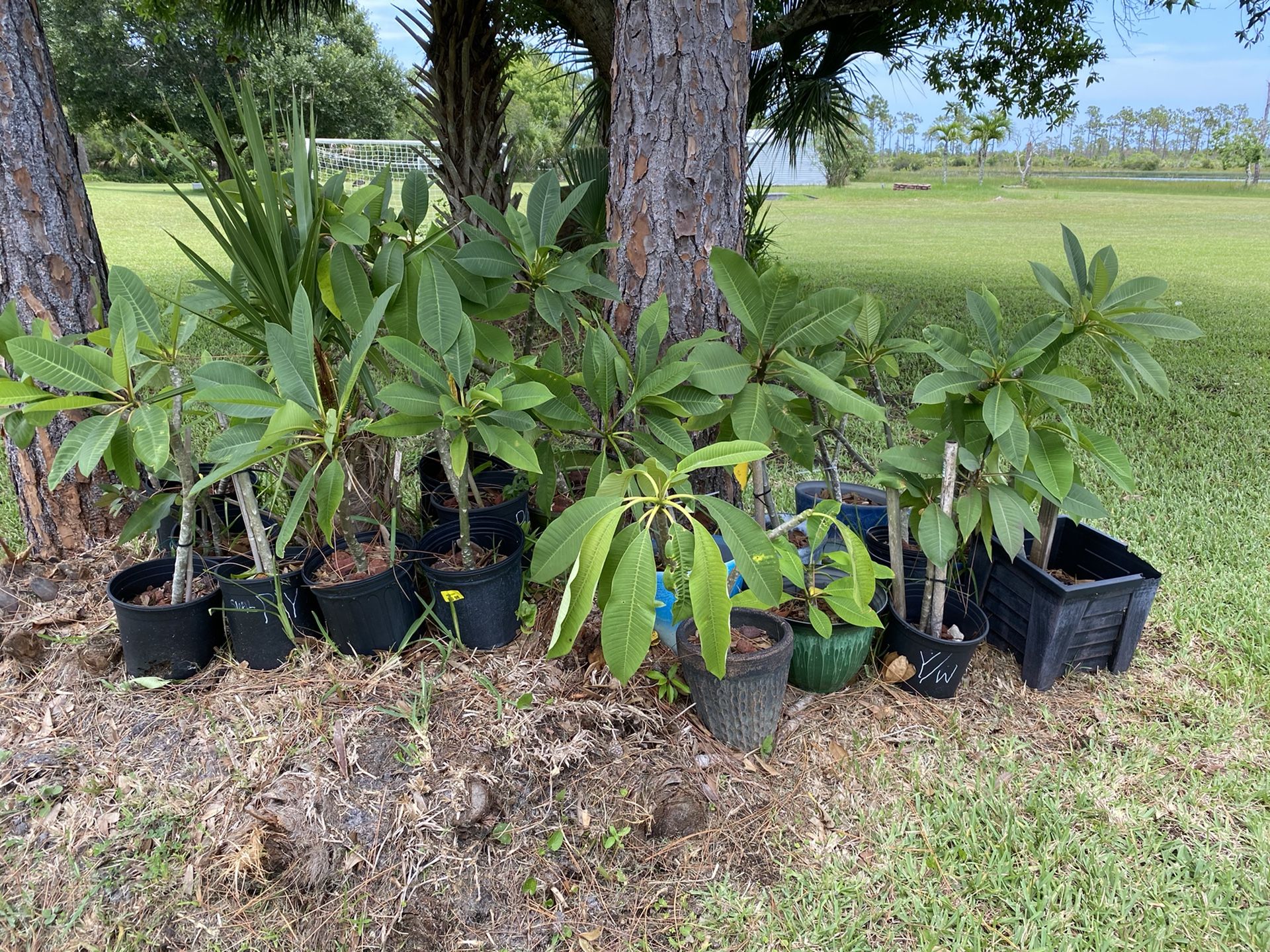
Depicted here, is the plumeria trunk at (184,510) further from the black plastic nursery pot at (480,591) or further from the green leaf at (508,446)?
the green leaf at (508,446)

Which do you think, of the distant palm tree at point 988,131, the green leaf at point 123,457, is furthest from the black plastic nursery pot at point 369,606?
the distant palm tree at point 988,131

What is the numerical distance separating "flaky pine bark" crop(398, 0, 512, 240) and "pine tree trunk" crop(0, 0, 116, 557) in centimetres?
176

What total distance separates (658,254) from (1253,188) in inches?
1472

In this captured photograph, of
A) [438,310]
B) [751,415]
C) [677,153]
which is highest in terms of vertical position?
[677,153]

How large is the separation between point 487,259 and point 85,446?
0.88 metres

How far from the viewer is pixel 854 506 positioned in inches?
88.0

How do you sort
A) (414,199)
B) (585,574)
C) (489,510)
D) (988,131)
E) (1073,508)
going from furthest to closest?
1. (988,131)
2. (489,510)
3. (414,199)
4. (1073,508)
5. (585,574)

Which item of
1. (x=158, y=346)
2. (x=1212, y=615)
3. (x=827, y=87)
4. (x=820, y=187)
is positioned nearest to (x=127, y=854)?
(x=158, y=346)

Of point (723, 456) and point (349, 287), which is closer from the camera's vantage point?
point (723, 456)

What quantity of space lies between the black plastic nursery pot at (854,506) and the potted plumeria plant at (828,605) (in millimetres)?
257

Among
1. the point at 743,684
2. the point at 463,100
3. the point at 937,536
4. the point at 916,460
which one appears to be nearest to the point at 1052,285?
the point at 916,460

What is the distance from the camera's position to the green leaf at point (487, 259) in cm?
172

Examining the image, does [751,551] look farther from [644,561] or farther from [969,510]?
[969,510]

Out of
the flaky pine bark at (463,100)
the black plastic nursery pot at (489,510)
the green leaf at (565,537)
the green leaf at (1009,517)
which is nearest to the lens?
the green leaf at (565,537)
